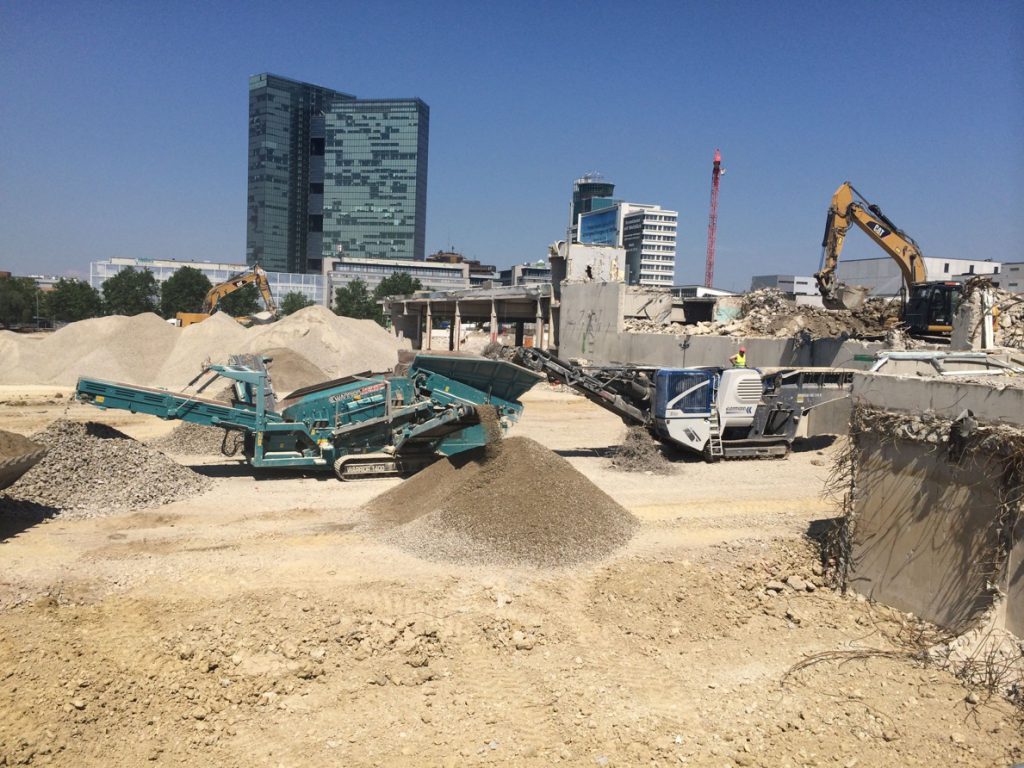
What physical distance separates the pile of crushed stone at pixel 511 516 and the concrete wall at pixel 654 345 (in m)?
13.4

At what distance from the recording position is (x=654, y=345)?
93.6 ft

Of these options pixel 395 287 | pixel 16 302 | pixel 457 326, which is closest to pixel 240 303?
pixel 395 287

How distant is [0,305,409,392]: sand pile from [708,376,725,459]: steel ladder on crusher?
14.1m

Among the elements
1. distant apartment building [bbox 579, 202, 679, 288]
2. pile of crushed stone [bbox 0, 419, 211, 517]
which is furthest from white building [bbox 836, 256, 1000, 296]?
distant apartment building [bbox 579, 202, 679, 288]

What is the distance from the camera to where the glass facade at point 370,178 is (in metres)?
131

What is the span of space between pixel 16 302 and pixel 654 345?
2245 inches

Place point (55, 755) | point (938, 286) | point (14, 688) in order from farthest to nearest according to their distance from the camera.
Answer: point (938, 286)
point (14, 688)
point (55, 755)

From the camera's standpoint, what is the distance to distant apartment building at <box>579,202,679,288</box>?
153 metres

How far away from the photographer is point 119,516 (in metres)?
9.13

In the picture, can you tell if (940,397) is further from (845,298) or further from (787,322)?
(787,322)

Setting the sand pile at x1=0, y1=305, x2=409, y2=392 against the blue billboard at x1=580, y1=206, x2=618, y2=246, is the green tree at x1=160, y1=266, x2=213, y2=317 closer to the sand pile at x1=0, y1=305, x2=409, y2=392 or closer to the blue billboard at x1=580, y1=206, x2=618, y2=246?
the sand pile at x1=0, y1=305, x2=409, y2=392

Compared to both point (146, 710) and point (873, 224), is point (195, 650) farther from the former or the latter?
point (873, 224)

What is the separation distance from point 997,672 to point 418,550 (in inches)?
218

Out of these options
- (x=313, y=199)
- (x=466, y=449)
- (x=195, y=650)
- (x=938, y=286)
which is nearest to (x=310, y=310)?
(x=466, y=449)
